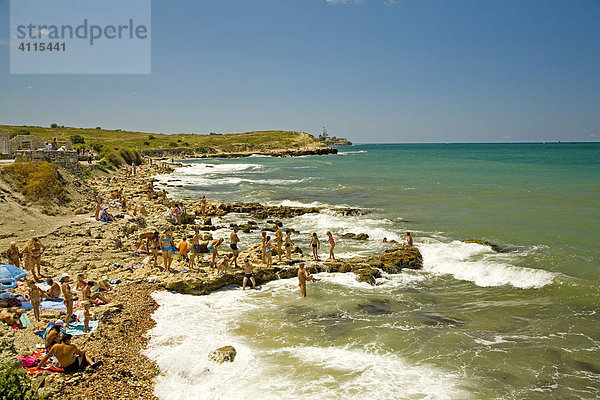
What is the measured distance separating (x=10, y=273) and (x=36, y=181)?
11.0 m

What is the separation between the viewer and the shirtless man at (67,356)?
785cm

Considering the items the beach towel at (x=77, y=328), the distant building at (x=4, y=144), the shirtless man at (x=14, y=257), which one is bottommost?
the beach towel at (x=77, y=328)

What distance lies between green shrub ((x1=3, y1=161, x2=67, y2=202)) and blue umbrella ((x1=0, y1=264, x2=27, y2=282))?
9448 millimetres

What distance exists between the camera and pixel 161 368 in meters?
8.57

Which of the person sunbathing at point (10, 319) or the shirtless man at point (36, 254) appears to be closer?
the person sunbathing at point (10, 319)

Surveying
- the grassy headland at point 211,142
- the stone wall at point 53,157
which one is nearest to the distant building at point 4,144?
the stone wall at point 53,157

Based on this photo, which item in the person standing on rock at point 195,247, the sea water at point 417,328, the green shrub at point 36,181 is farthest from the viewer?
the green shrub at point 36,181

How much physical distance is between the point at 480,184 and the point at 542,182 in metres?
6.86

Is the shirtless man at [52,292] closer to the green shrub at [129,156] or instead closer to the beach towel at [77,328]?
the beach towel at [77,328]

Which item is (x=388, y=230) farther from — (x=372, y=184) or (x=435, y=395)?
(x=372, y=184)

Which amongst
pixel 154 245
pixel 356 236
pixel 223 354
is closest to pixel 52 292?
pixel 154 245

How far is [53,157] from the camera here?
26.3 metres

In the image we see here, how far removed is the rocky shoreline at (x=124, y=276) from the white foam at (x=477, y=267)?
3.14 feet

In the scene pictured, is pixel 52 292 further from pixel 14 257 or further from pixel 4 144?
pixel 4 144
